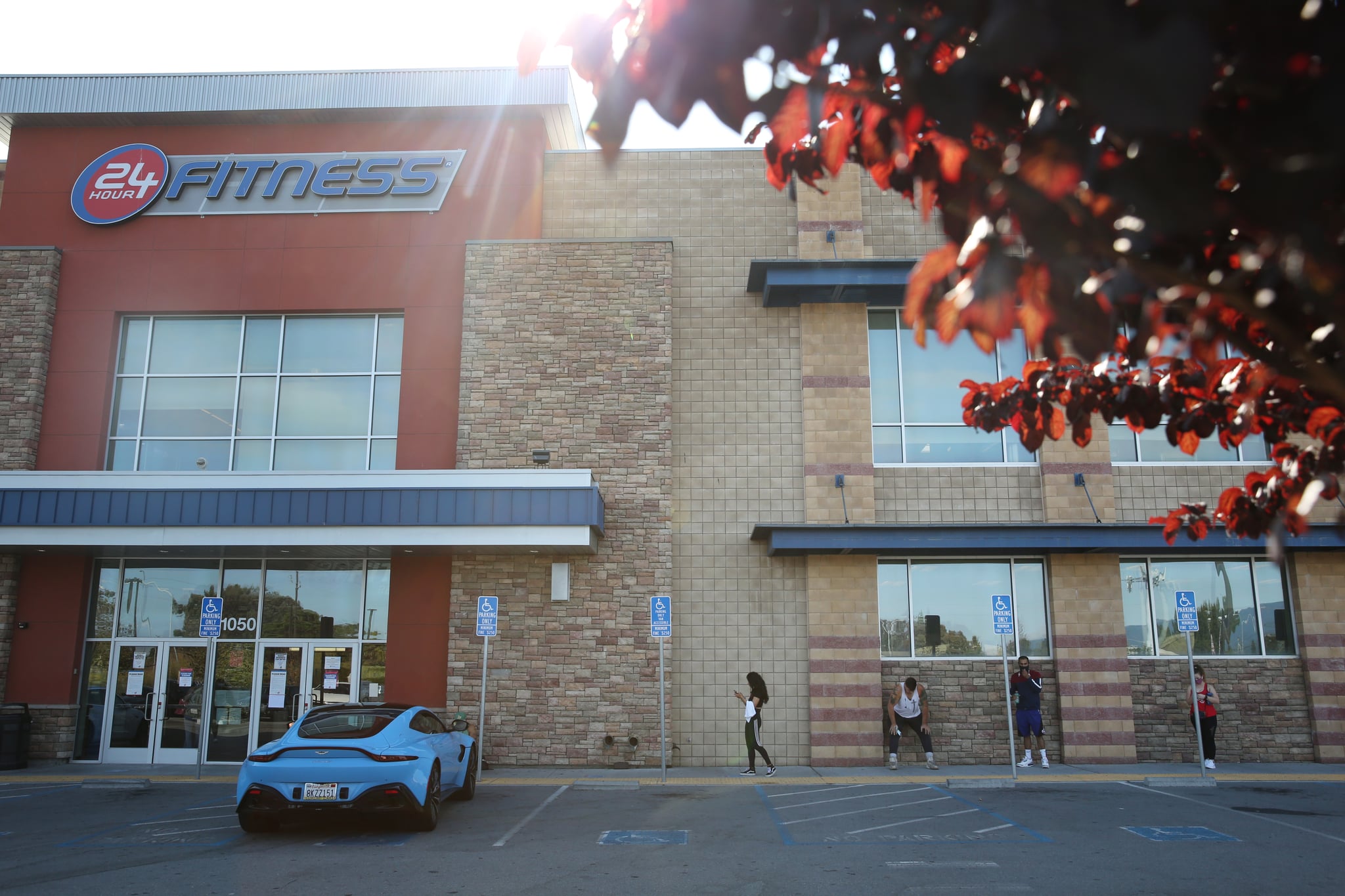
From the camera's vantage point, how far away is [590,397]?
19.0 m

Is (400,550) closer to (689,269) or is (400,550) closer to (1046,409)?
(689,269)

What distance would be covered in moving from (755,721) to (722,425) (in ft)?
19.3

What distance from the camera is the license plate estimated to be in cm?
1052

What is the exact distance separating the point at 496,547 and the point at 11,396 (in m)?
10.6

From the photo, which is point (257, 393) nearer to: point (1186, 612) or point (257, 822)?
point (257, 822)

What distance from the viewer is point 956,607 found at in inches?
737

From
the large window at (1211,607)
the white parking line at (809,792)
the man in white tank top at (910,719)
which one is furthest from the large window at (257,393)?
the large window at (1211,607)

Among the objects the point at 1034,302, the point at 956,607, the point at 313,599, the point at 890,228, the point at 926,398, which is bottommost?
the point at 956,607

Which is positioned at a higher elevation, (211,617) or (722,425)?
(722,425)

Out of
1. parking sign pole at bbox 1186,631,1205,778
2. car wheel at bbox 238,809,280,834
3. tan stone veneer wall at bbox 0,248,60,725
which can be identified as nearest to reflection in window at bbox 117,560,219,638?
tan stone veneer wall at bbox 0,248,60,725

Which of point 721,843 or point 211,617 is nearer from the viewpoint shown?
point 721,843

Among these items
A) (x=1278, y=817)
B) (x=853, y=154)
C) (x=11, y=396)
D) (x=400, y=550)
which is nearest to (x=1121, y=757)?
(x=1278, y=817)

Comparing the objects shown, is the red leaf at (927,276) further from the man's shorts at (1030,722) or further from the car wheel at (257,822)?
the man's shorts at (1030,722)

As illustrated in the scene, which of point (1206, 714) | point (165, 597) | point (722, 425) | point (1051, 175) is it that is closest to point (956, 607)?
point (1206, 714)
